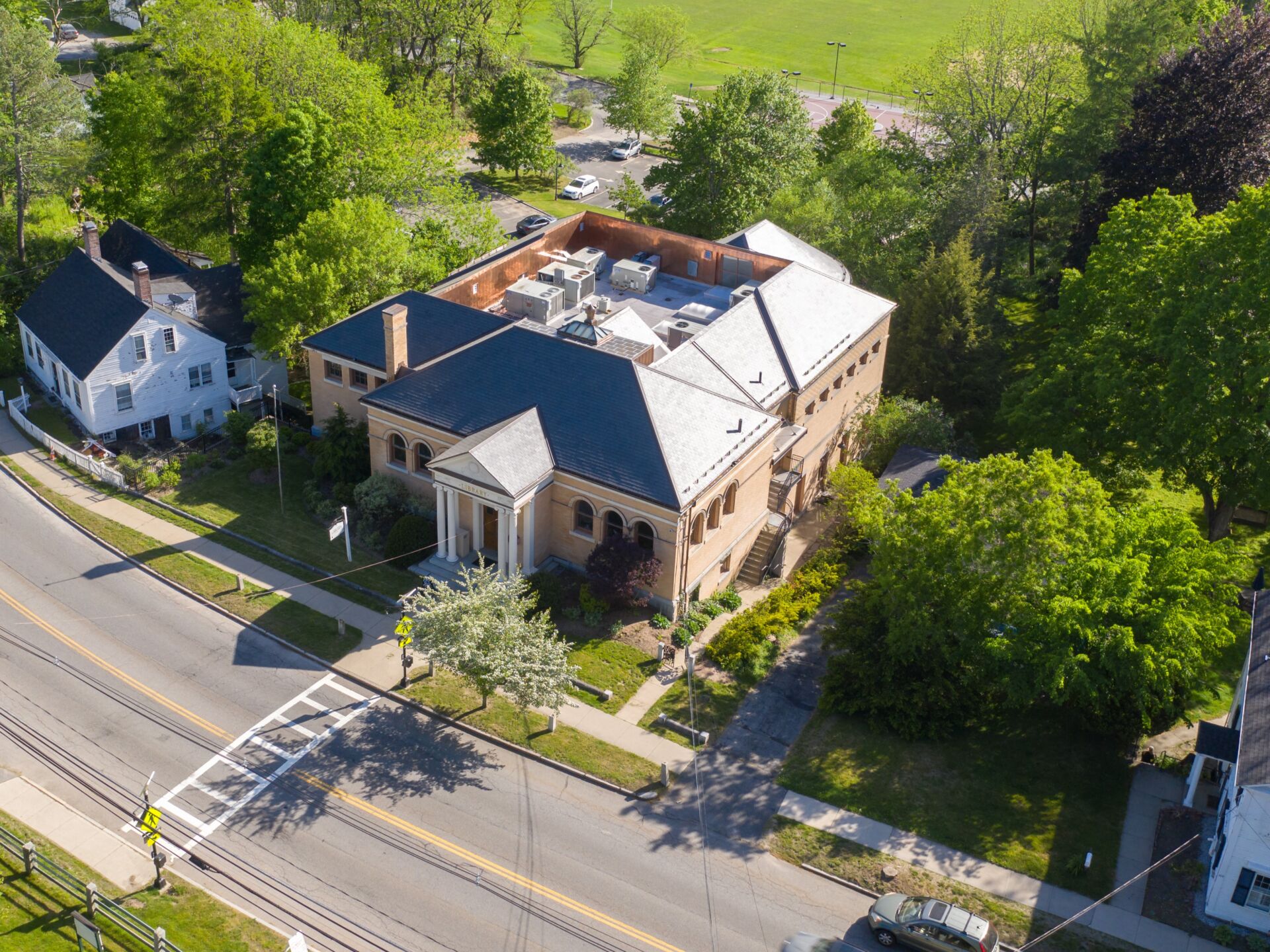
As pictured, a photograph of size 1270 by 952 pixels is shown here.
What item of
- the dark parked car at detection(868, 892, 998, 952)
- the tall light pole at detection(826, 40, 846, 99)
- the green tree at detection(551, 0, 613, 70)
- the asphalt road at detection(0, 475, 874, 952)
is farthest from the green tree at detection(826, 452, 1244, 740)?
the green tree at detection(551, 0, 613, 70)

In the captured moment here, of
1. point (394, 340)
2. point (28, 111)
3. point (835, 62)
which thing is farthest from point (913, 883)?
point (835, 62)

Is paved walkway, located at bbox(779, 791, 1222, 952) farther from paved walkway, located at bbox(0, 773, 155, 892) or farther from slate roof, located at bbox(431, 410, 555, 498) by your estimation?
paved walkway, located at bbox(0, 773, 155, 892)

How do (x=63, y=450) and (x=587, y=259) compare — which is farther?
(x=587, y=259)

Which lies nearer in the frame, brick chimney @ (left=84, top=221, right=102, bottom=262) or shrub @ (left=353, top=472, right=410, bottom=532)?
shrub @ (left=353, top=472, right=410, bottom=532)

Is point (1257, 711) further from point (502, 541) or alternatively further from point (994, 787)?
point (502, 541)

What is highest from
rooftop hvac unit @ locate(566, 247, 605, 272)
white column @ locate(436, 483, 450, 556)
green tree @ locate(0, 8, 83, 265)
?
green tree @ locate(0, 8, 83, 265)

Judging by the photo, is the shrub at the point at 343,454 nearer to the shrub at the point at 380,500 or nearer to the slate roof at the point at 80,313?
the shrub at the point at 380,500
